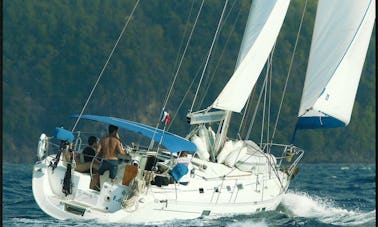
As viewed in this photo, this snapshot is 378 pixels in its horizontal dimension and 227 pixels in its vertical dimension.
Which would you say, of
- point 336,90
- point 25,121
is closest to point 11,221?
point 336,90

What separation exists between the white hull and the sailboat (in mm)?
17

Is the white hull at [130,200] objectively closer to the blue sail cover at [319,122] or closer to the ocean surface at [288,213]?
the ocean surface at [288,213]

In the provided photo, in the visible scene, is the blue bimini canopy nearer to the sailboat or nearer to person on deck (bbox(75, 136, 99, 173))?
the sailboat

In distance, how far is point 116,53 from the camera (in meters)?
76.7

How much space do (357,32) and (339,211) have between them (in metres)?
4.14

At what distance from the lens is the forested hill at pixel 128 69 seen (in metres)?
68.1

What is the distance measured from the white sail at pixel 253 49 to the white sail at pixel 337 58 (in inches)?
37.6

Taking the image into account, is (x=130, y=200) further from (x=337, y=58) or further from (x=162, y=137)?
(x=337, y=58)

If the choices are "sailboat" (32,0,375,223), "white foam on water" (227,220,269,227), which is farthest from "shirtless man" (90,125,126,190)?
"white foam on water" (227,220,269,227)

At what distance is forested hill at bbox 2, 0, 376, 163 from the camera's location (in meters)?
68.1

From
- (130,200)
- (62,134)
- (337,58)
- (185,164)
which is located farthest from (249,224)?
(337,58)

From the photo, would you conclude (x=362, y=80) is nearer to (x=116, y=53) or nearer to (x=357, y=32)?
(x=116, y=53)

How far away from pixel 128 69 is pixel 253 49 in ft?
172

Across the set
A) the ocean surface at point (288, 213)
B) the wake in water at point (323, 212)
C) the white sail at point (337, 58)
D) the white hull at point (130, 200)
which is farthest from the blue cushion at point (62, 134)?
the wake in water at point (323, 212)
